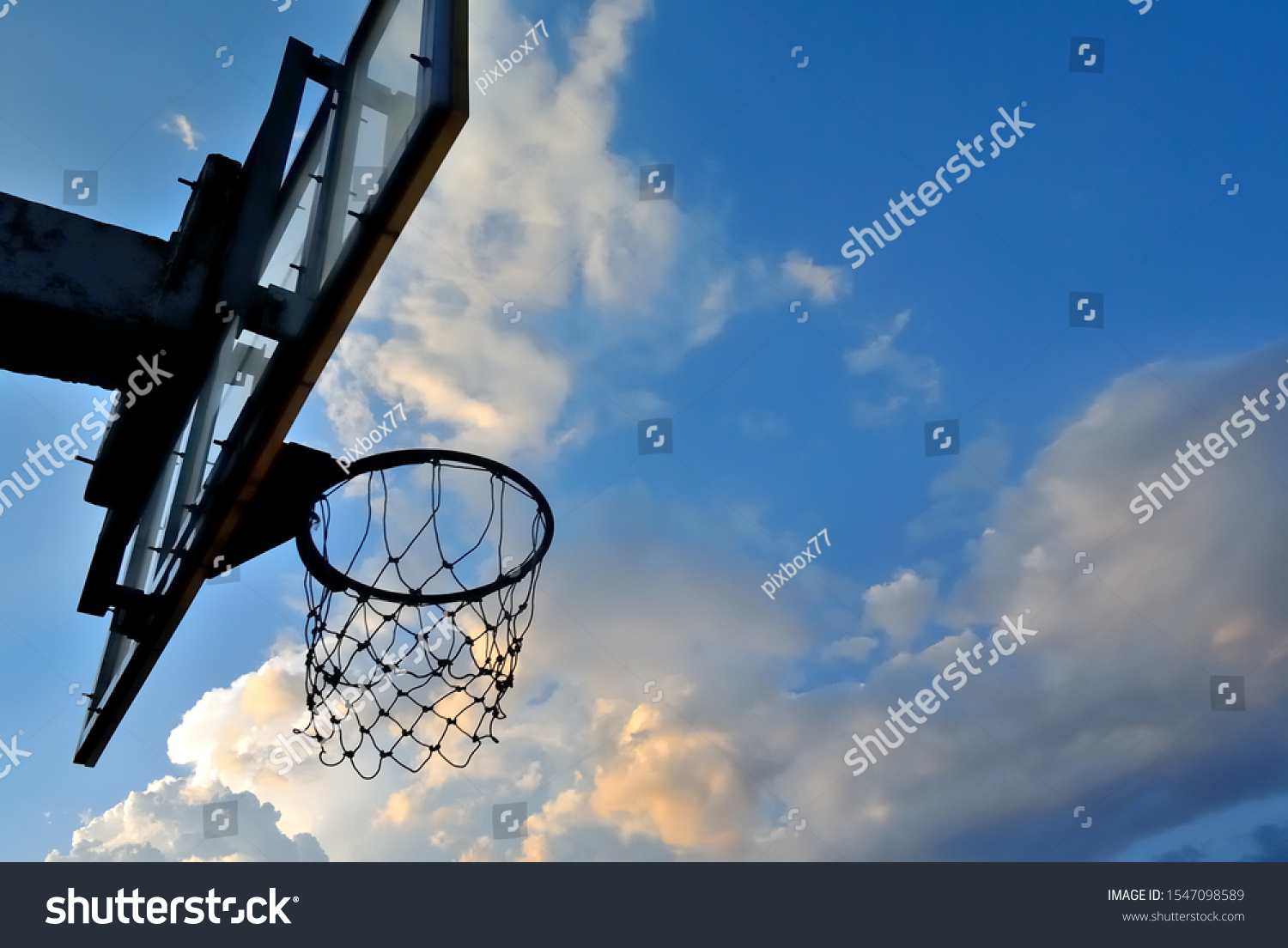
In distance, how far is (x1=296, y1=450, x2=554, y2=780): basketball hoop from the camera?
5184 millimetres

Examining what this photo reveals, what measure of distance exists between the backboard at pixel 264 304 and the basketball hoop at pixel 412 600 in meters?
0.71

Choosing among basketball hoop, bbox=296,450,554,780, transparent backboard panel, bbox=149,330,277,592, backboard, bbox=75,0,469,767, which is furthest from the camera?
basketball hoop, bbox=296,450,554,780

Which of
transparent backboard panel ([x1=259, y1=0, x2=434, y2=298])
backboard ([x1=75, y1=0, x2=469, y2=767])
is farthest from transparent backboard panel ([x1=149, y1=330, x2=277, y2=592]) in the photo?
transparent backboard panel ([x1=259, y1=0, x2=434, y2=298])

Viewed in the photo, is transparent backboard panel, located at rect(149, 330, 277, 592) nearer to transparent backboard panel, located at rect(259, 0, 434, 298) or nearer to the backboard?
the backboard

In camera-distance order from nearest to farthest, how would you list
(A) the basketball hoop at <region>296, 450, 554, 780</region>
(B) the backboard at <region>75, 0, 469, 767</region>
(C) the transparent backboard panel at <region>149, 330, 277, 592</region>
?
1. (B) the backboard at <region>75, 0, 469, 767</region>
2. (C) the transparent backboard panel at <region>149, 330, 277, 592</region>
3. (A) the basketball hoop at <region>296, 450, 554, 780</region>

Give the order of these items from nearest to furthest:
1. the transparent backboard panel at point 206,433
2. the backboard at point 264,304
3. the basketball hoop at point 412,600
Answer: the backboard at point 264,304 < the transparent backboard panel at point 206,433 < the basketball hoop at point 412,600

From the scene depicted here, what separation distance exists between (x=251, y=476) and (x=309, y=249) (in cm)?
89

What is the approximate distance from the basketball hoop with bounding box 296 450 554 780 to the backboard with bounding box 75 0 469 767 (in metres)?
0.71

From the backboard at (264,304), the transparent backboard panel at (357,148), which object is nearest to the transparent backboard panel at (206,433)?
the backboard at (264,304)

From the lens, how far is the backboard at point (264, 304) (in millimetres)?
2780

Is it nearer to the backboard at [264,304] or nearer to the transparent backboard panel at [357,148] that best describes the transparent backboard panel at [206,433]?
the backboard at [264,304]

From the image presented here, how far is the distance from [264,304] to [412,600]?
2197 millimetres
